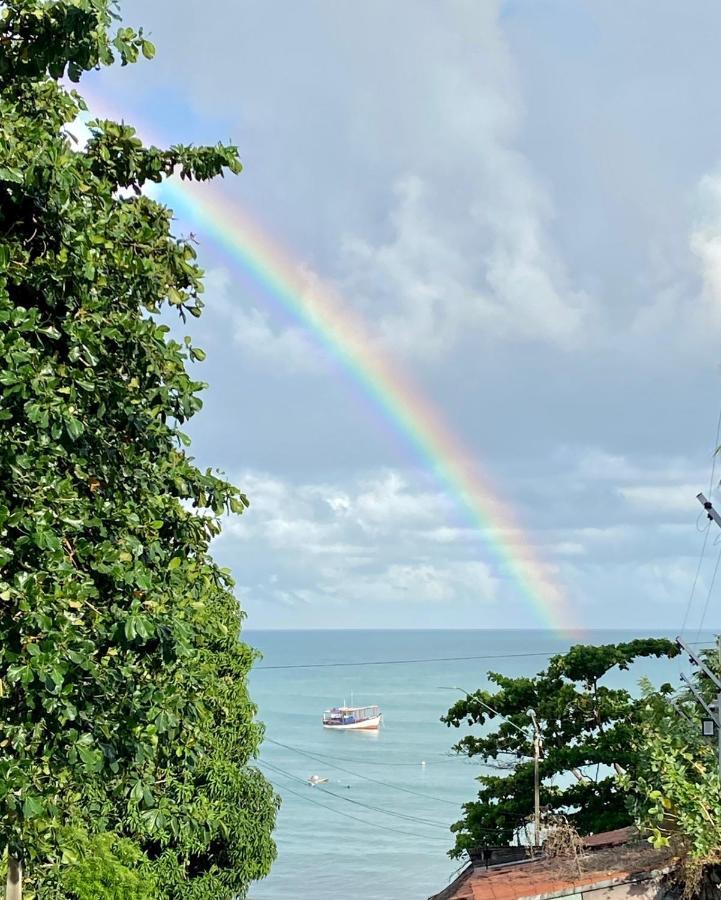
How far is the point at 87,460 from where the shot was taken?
21.0 feet

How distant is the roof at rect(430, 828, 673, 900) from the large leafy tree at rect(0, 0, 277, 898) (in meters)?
7.77

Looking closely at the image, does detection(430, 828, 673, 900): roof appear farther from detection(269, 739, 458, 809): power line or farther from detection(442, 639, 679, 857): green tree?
detection(269, 739, 458, 809): power line

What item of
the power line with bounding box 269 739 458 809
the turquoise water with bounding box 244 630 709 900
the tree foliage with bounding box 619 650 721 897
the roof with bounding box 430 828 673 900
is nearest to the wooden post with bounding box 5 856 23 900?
the tree foliage with bounding box 619 650 721 897

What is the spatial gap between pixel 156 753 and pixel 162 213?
4009mm

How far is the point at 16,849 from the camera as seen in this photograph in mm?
6324

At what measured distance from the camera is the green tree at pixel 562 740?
67.9 feet

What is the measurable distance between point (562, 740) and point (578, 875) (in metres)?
8.51

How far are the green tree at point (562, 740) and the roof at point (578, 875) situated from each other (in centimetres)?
499

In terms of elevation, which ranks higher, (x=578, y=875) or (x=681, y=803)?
(x=681, y=803)

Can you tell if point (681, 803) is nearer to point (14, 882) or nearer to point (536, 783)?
point (536, 783)

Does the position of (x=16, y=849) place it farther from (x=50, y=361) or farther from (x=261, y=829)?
(x=261, y=829)

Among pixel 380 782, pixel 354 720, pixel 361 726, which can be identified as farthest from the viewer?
pixel 354 720

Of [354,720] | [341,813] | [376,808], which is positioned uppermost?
[354,720]

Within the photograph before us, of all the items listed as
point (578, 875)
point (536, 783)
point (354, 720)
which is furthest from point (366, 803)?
point (578, 875)
